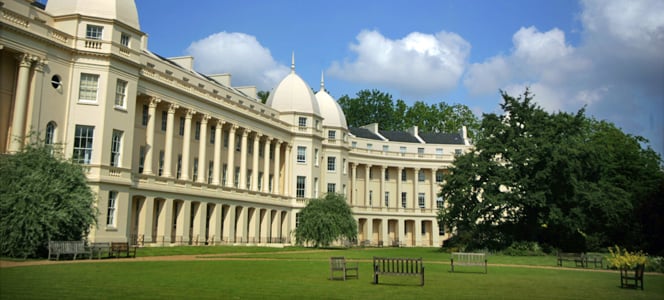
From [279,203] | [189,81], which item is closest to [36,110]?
[189,81]

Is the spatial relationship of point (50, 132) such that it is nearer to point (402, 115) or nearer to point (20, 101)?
point (20, 101)

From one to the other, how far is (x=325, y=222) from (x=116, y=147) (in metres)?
22.1

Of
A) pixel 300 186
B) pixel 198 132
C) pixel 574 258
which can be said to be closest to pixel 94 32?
pixel 198 132

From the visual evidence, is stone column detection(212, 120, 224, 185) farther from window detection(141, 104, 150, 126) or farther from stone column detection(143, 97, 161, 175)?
stone column detection(143, 97, 161, 175)

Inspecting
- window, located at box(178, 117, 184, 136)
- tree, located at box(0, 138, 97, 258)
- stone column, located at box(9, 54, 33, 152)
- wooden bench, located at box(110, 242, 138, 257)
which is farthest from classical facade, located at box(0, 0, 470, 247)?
wooden bench, located at box(110, 242, 138, 257)

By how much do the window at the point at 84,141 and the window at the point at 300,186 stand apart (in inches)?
1268

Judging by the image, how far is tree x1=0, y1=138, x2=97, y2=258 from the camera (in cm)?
2697

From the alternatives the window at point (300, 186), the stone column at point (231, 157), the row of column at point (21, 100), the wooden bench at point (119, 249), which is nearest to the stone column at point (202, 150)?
the stone column at point (231, 157)

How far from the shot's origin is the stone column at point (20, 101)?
34766 millimetres

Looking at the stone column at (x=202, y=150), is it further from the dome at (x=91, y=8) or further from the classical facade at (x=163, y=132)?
the dome at (x=91, y=8)

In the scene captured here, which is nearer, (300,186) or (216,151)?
(216,151)

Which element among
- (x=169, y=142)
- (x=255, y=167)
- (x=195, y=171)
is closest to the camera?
(x=169, y=142)

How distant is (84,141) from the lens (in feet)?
129

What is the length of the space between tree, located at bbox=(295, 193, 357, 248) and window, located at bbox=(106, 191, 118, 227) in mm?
21191
